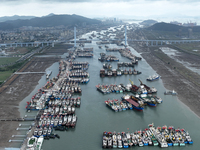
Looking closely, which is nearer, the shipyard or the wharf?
the shipyard

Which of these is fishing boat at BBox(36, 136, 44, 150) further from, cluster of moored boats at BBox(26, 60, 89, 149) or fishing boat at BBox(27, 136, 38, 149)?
fishing boat at BBox(27, 136, 38, 149)

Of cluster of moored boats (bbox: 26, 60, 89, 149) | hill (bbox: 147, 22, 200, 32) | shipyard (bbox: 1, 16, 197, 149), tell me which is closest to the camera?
shipyard (bbox: 1, 16, 197, 149)

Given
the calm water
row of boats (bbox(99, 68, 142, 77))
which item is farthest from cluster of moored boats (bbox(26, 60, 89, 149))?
row of boats (bbox(99, 68, 142, 77))

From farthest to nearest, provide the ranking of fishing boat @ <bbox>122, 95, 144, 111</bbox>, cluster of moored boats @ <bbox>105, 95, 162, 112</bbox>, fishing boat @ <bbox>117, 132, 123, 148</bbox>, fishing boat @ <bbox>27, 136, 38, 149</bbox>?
cluster of moored boats @ <bbox>105, 95, 162, 112</bbox> < fishing boat @ <bbox>122, 95, 144, 111</bbox> < fishing boat @ <bbox>117, 132, 123, 148</bbox> < fishing boat @ <bbox>27, 136, 38, 149</bbox>

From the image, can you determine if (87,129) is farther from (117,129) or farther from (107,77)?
(107,77)

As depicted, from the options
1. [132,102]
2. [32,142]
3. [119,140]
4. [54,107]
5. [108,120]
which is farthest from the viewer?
[132,102]

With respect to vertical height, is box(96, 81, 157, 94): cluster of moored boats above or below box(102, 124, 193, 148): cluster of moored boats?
above

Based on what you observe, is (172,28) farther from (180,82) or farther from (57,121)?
(57,121)

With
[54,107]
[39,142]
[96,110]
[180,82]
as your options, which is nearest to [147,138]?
[96,110]
